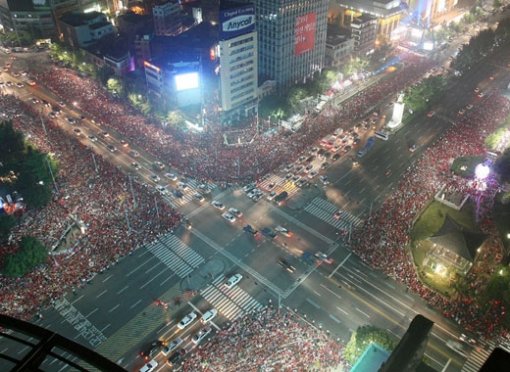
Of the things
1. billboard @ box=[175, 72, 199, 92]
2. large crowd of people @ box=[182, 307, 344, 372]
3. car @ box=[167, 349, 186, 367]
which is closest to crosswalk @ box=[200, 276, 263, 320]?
large crowd of people @ box=[182, 307, 344, 372]

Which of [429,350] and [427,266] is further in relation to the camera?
[427,266]

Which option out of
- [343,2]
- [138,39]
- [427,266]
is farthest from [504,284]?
[343,2]

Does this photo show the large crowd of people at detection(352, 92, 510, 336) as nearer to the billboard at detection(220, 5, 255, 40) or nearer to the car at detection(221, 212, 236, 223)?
the car at detection(221, 212, 236, 223)

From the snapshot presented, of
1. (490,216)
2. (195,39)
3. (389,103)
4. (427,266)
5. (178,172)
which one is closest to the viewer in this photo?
(427,266)

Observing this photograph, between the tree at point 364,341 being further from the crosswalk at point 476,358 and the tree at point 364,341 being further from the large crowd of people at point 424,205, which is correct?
the large crowd of people at point 424,205

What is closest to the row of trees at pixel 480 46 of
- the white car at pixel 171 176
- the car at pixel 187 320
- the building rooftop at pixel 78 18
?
the white car at pixel 171 176

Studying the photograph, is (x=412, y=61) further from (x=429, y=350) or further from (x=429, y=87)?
(x=429, y=350)

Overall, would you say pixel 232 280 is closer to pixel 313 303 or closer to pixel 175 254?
pixel 175 254
